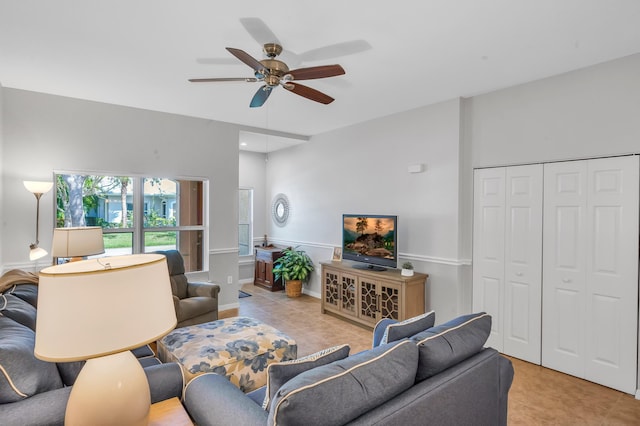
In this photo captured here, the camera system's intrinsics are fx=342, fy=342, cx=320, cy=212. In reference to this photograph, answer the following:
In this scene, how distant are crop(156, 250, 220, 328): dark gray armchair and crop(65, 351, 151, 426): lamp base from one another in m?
2.58

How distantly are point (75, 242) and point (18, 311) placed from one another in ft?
4.21

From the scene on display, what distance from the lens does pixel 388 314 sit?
404 cm

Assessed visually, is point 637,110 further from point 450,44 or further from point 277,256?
point 277,256

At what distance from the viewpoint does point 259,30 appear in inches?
95.0

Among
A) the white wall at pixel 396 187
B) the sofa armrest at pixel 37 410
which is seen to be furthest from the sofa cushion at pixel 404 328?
the white wall at pixel 396 187

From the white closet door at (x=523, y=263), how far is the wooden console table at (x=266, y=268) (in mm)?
3761

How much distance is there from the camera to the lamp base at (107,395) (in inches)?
42.9

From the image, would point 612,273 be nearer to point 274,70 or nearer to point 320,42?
point 320,42

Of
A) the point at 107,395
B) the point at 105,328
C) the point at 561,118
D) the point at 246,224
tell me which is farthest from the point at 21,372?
the point at 246,224

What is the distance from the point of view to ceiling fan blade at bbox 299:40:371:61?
2.61m

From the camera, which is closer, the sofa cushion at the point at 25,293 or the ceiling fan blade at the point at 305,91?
the sofa cushion at the point at 25,293

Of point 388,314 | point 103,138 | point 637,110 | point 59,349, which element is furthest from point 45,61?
point 637,110

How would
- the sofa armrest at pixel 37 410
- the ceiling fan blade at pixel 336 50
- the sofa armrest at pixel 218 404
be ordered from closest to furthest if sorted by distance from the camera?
the sofa armrest at pixel 37 410 < the sofa armrest at pixel 218 404 < the ceiling fan blade at pixel 336 50

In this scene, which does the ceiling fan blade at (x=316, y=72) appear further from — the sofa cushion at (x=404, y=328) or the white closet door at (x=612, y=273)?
the white closet door at (x=612, y=273)
